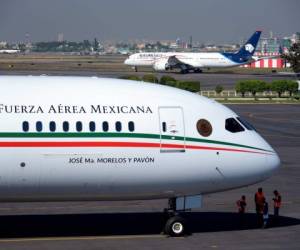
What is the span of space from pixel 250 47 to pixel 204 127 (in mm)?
107074

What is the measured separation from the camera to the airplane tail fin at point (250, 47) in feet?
415

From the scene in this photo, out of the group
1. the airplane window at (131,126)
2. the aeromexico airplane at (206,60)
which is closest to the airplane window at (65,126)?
the airplane window at (131,126)

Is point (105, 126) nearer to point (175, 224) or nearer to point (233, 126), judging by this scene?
point (175, 224)

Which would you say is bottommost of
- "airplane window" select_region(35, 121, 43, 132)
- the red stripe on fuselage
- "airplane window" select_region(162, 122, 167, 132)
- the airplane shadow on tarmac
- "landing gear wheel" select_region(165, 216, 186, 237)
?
the airplane shadow on tarmac

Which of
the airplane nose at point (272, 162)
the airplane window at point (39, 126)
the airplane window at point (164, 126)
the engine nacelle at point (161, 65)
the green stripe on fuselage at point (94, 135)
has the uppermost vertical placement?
the airplane window at point (39, 126)

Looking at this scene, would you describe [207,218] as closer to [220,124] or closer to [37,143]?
[220,124]

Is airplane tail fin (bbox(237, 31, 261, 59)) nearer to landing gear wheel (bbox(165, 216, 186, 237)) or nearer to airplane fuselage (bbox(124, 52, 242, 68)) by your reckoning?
airplane fuselage (bbox(124, 52, 242, 68))

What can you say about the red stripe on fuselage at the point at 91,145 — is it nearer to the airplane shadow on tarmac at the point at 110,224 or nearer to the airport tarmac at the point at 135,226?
the airport tarmac at the point at 135,226

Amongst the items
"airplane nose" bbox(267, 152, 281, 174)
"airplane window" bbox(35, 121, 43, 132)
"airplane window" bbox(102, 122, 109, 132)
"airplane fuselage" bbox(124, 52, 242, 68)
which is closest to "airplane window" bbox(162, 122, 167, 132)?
"airplane window" bbox(102, 122, 109, 132)

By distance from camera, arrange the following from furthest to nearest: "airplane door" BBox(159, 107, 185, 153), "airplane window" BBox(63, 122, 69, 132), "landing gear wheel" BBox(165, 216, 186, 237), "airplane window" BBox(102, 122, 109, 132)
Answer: "landing gear wheel" BBox(165, 216, 186, 237) → "airplane door" BBox(159, 107, 185, 153) → "airplane window" BBox(102, 122, 109, 132) → "airplane window" BBox(63, 122, 69, 132)

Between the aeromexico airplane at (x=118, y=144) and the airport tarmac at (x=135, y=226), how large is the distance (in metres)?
1.09

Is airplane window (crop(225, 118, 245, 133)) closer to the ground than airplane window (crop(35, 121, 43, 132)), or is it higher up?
closer to the ground

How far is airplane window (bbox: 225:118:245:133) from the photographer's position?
70.9ft

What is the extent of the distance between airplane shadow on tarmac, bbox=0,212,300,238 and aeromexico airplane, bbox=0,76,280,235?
1609 mm
